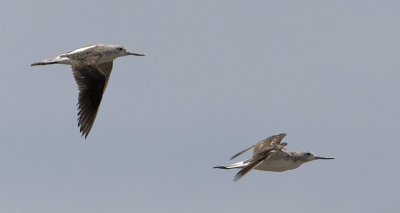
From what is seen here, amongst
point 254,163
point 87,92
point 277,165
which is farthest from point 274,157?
point 87,92

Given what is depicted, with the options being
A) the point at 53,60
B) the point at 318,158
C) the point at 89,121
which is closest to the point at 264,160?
the point at 318,158

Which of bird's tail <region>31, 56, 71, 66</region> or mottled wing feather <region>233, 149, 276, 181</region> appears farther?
bird's tail <region>31, 56, 71, 66</region>

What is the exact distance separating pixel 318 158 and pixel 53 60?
27.5 ft

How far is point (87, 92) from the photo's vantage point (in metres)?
24.9

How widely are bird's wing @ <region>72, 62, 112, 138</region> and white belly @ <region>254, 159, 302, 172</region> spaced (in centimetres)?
529

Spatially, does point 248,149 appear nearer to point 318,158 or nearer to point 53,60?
point 318,158

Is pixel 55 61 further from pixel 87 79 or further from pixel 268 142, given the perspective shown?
pixel 268 142

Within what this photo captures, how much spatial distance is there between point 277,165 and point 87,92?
6043 millimetres

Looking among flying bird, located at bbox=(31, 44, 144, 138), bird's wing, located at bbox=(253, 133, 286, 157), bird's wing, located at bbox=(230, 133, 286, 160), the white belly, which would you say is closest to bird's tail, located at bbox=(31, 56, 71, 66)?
flying bird, located at bbox=(31, 44, 144, 138)

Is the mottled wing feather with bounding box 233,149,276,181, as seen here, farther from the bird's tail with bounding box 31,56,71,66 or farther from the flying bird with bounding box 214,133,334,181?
the bird's tail with bounding box 31,56,71,66

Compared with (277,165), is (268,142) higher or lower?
higher

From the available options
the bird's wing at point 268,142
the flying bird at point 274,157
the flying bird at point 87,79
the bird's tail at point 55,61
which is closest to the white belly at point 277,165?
the flying bird at point 274,157

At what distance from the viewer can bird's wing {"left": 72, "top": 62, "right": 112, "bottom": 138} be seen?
24594 millimetres

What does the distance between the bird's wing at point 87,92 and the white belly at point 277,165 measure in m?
5.29
